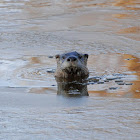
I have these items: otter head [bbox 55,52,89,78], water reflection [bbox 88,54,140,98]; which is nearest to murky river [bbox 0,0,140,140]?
water reflection [bbox 88,54,140,98]

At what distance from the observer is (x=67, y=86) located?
319 inches

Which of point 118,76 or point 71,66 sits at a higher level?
point 71,66

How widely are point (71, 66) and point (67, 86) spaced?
68cm

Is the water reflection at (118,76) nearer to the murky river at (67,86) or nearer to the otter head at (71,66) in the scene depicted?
the murky river at (67,86)

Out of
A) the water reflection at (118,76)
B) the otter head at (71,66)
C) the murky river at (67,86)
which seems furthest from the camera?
the otter head at (71,66)

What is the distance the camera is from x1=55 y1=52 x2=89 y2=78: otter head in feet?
28.3

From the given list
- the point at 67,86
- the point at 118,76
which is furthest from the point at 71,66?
the point at 118,76

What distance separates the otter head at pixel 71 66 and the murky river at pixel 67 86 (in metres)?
0.20

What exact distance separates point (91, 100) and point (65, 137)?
1874 mm

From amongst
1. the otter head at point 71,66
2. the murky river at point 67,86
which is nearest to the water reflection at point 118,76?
the murky river at point 67,86

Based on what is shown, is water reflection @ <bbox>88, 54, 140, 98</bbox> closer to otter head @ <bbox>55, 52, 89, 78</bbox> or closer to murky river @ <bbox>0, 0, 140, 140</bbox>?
murky river @ <bbox>0, 0, 140, 140</bbox>

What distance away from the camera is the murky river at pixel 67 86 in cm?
534

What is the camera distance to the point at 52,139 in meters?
4.87

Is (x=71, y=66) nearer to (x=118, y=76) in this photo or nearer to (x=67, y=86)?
(x=67, y=86)
